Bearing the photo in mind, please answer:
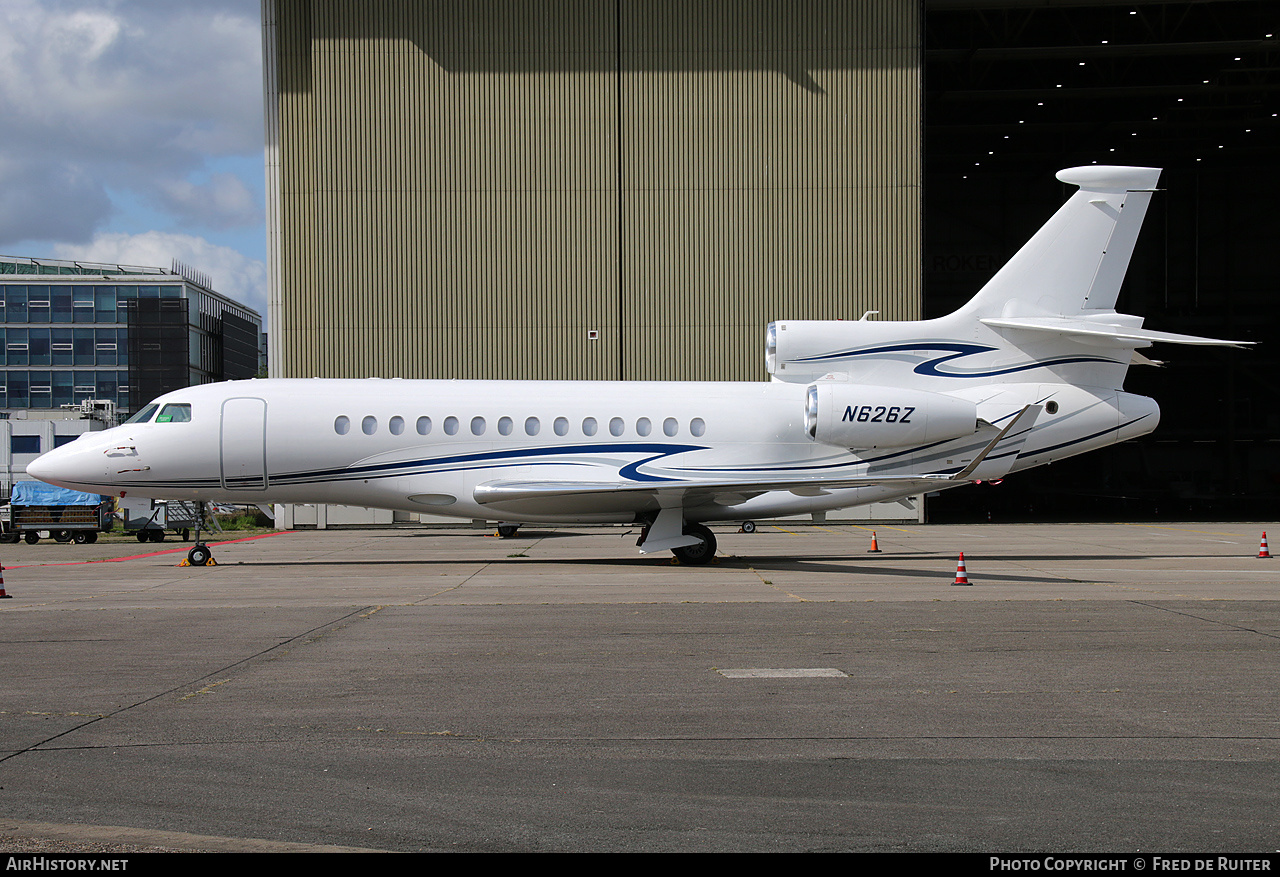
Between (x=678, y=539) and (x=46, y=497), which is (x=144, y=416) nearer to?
(x=678, y=539)

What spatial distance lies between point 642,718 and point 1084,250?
17.3 metres

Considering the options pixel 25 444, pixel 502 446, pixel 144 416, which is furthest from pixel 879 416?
pixel 25 444

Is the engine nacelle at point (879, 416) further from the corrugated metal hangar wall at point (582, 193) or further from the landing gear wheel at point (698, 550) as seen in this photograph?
the corrugated metal hangar wall at point (582, 193)

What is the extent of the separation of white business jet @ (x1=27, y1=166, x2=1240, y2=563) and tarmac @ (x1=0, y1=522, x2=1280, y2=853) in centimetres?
417

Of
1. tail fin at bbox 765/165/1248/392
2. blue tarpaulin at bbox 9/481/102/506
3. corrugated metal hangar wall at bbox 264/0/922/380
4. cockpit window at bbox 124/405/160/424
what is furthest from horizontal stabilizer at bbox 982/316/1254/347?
blue tarpaulin at bbox 9/481/102/506

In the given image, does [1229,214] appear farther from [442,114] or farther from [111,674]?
[111,674]

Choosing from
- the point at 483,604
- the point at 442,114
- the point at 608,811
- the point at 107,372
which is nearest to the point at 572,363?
the point at 442,114

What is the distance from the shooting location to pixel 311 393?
20.1m

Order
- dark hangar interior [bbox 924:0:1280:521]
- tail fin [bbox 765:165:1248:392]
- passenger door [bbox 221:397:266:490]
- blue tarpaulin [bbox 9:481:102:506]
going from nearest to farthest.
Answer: passenger door [bbox 221:397:266:490]
tail fin [bbox 765:165:1248:392]
blue tarpaulin [bbox 9:481:102:506]
dark hangar interior [bbox 924:0:1280:521]

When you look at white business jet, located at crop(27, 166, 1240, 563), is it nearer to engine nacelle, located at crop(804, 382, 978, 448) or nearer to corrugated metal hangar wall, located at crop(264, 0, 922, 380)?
engine nacelle, located at crop(804, 382, 978, 448)

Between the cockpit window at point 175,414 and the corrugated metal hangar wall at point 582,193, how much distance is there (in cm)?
1653

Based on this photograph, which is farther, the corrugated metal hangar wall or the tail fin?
the corrugated metal hangar wall

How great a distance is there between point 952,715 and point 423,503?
1418 centimetres

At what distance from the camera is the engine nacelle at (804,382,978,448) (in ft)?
66.1
